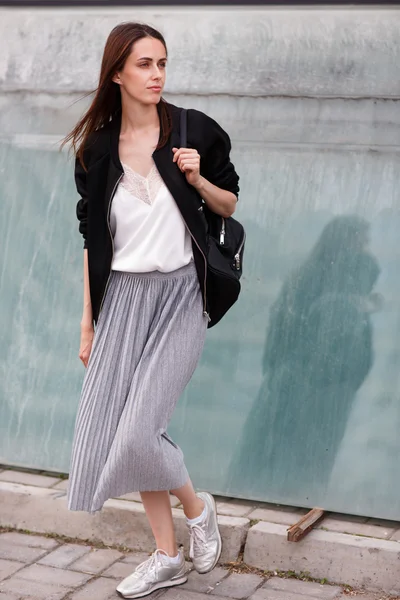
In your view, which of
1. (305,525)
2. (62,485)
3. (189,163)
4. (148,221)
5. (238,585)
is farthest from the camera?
(62,485)

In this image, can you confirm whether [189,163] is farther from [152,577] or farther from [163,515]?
[152,577]

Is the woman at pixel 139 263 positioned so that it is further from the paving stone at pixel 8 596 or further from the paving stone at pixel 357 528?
the paving stone at pixel 357 528

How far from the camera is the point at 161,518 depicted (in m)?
3.96

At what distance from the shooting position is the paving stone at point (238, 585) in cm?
393

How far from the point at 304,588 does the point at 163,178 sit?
1612 mm

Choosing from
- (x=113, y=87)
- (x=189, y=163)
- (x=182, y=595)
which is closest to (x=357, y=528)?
(x=182, y=595)

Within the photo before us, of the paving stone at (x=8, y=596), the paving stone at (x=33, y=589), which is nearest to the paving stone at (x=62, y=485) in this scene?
the paving stone at (x=33, y=589)

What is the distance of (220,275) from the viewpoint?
12.4ft

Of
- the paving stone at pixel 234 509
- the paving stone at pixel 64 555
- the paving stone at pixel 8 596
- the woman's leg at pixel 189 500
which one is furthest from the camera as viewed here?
the paving stone at pixel 234 509

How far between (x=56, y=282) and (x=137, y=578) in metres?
1.58

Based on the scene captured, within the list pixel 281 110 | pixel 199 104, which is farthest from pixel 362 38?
pixel 199 104

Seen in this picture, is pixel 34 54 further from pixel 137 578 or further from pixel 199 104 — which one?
pixel 137 578

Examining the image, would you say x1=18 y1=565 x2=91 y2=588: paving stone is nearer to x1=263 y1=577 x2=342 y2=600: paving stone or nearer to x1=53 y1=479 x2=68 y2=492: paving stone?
x1=53 y1=479 x2=68 y2=492: paving stone

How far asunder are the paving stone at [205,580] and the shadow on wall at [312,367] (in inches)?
19.0
